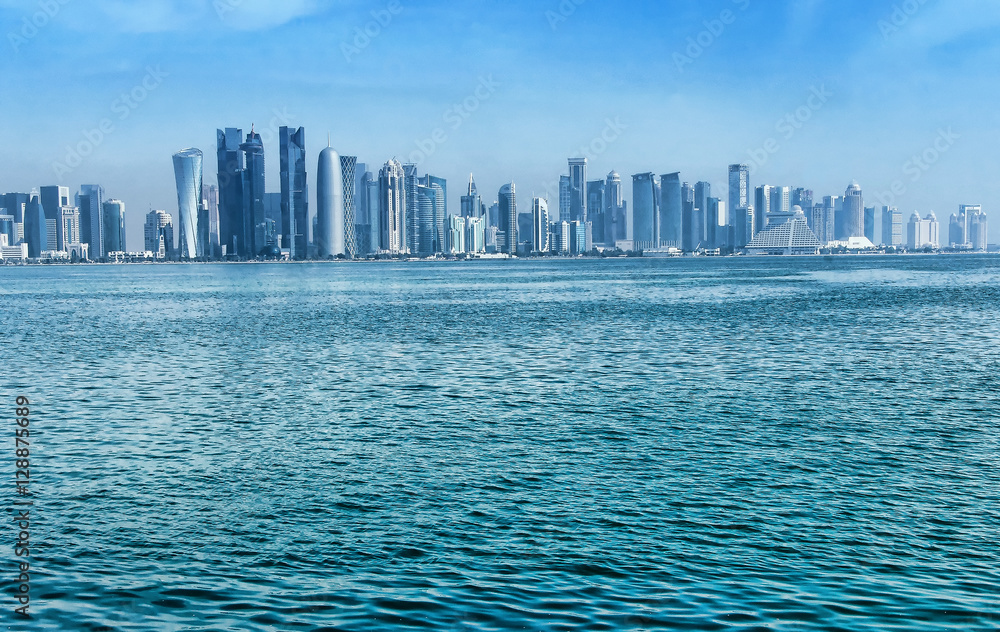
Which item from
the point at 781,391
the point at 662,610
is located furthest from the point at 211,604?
the point at 781,391

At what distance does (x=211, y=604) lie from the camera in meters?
15.9

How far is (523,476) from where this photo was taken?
24219 millimetres

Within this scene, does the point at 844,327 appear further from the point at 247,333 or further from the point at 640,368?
the point at 247,333

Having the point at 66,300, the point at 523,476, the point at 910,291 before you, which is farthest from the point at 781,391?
the point at 66,300

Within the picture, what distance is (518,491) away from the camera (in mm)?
22797

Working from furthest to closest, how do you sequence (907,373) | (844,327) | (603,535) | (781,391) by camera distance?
1. (844,327)
2. (907,373)
3. (781,391)
4. (603,535)

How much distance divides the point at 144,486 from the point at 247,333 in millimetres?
48385

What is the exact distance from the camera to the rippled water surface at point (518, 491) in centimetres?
1588

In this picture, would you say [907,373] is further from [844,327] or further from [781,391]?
[844,327]

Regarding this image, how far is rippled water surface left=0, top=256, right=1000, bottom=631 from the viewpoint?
1588 centimetres

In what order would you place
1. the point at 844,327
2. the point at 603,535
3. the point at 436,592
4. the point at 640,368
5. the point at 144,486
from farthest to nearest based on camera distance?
the point at 844,327
the point at 640,368
the point at 144,486
the point at 603,535
the point at 436,592

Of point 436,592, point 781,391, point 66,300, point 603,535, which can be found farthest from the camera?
point 66,300

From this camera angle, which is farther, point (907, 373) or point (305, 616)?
point (907, 373)

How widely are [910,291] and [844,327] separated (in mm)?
64977
